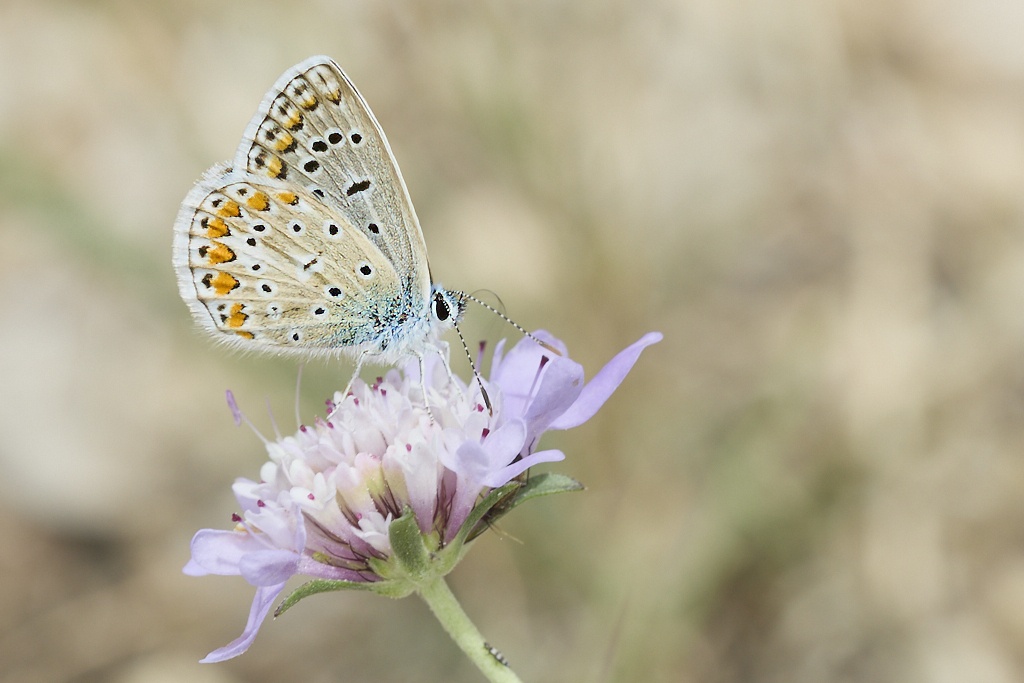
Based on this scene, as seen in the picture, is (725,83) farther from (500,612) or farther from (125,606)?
(125,606)

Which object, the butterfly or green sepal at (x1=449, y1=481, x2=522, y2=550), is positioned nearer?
green sepal at (x1=449, y1=481, x2=522, y2=550)

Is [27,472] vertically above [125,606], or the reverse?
[27,472]

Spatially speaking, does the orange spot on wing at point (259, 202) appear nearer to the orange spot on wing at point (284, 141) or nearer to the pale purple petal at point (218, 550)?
the orange spot on wing at point (284, 141)

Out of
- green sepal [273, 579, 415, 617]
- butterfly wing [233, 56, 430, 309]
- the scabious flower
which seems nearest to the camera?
green sepal [273, 579, 415, 617]

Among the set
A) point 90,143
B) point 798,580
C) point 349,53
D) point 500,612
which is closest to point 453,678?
point 500,612

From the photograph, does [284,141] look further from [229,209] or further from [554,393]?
[554,393]

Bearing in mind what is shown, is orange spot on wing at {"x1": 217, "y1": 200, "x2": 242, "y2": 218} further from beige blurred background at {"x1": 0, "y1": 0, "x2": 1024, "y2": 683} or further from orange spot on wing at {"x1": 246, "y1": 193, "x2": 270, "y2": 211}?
beige blurred background at {"x1": 0, "y1": 0, "x2": 1024, "y2": 683}

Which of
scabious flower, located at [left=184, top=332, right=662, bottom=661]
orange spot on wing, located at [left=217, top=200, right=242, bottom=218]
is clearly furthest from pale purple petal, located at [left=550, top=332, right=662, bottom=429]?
orange spot on wing, located at [left=217, top=200, right=242, bottom=218]
